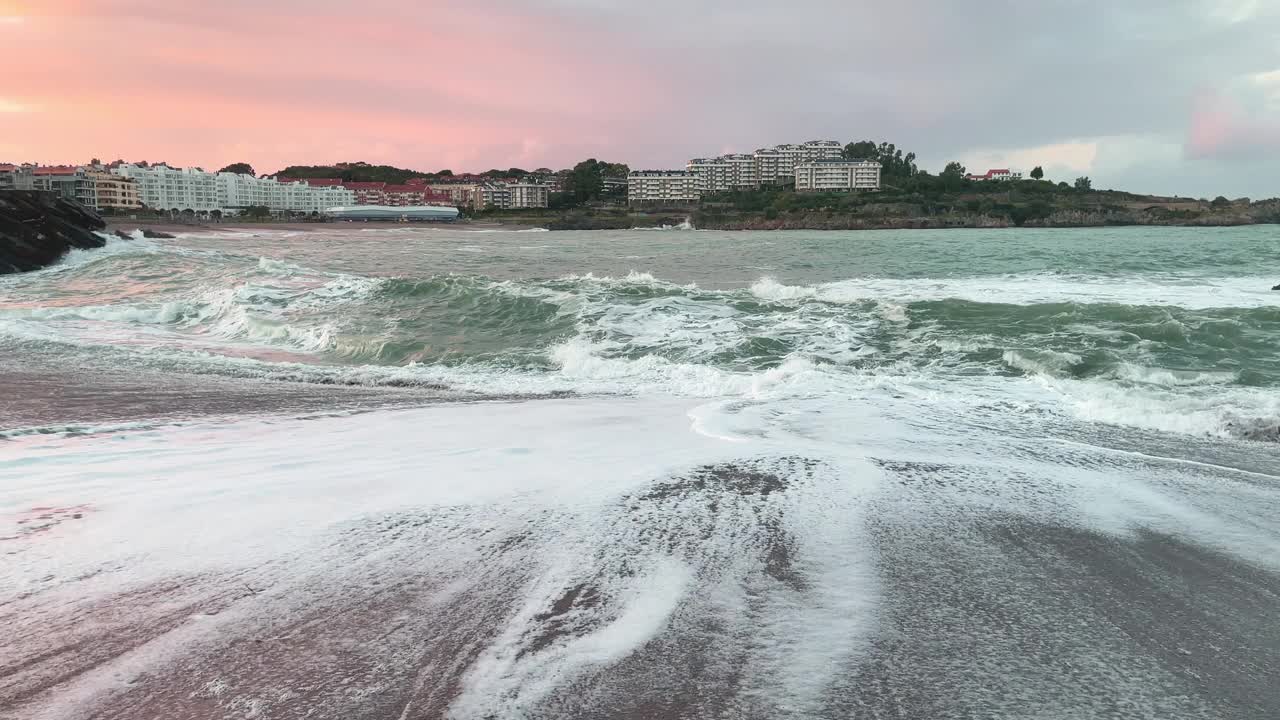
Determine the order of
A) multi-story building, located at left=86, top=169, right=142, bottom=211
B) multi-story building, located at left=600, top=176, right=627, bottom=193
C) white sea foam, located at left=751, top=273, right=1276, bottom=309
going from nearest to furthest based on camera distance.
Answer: white sea foam, located at left=751, top=273, right=1276, bottom=309, multi-story building, located at left=86, top=169, right=142, bottom=211, multi-story building, located at left=600, top=176, right=627, bottom=193

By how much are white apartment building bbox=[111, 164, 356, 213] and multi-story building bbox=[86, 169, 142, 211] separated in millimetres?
8500

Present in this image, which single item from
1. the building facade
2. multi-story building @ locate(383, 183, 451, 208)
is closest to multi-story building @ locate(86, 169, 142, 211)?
multi-story building @ locate(383, 183, 451, 208)

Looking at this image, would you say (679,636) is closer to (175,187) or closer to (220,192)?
(175,187)

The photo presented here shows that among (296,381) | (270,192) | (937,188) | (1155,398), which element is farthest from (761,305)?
(270,192)

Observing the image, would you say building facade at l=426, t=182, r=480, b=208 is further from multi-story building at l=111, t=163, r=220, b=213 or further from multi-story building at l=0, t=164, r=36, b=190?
multi-story building at l=0, t=164, r=36, b=190

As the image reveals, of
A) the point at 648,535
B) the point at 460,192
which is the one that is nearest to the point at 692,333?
the point at 648,535

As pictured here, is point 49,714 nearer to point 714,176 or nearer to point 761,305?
point 761,305

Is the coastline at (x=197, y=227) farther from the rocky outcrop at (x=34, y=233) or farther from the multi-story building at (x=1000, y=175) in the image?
the multi-story building at (x=1000, y=175)

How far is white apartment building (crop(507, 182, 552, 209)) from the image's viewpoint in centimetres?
15688

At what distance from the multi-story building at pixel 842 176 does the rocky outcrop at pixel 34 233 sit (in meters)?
144

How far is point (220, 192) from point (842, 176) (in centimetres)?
12198

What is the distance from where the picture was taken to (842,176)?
525 ft

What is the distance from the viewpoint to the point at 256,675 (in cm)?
241

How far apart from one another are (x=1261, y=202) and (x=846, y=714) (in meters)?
146
